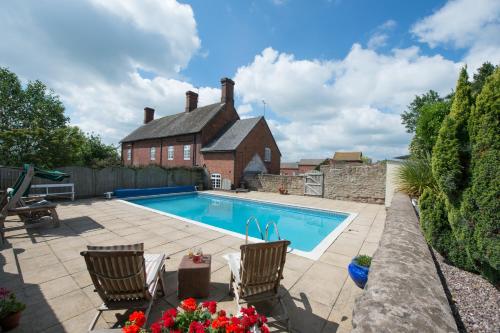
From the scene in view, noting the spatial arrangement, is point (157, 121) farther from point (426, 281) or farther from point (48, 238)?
point (426, 281)

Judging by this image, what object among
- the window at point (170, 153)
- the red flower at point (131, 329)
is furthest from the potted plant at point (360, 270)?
the window at point (170, 153)

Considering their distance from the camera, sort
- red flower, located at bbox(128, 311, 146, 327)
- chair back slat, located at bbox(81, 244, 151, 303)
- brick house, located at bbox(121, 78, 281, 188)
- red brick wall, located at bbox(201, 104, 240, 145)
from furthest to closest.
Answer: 1. red brick wall, located at bbox(201, 104, 240, 145)
2. brick house, located at bbox(121, 78, 281, 188)
3. chair back slat, located at bbox(81, 244, 151, 303)
4. red flower, located at bbox(128, 311, 146, 327)

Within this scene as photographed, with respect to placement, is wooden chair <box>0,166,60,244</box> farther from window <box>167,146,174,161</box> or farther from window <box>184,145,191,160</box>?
window <box>167,146,174,161</box>

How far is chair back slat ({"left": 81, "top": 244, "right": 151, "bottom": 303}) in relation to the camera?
2682mm

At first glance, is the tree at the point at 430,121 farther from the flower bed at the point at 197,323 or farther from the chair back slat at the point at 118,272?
the chair back slat at the point at 118,272

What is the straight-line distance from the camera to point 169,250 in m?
5.55

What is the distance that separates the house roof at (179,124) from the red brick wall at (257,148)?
5077 millimetres

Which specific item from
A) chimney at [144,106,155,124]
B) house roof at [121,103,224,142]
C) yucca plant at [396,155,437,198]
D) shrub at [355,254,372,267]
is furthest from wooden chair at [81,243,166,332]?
chimney at [144,106,155,124]

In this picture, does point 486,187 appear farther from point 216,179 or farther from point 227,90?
point 227,90

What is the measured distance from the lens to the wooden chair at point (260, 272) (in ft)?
9.56

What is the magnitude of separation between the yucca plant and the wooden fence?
16925mm

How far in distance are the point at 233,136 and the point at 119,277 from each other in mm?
19951

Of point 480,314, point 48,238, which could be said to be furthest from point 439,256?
point 48,238

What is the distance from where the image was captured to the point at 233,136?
22219 mm
